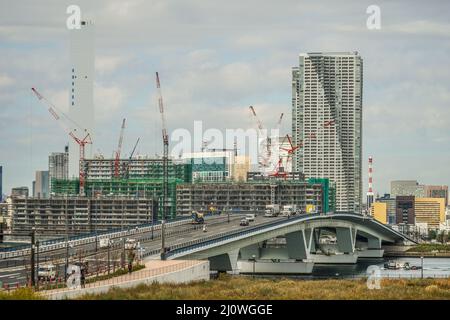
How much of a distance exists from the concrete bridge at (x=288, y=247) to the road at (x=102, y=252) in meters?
3.80

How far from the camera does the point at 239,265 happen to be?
145 meters

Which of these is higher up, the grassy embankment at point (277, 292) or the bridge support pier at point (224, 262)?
the grassy embankment at point (277, 292)

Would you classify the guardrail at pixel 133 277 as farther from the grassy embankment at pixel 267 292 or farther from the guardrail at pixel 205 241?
the guardrail at pixel 205 241

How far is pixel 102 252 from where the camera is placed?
93.4m

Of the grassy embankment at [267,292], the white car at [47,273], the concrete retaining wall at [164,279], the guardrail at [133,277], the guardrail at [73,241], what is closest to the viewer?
the grassy embankment at [267,292]

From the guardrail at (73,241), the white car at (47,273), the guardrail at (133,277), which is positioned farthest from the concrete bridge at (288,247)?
the white car at (47,273)

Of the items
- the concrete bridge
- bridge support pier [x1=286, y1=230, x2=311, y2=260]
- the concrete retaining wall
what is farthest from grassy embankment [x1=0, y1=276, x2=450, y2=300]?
bridge support pier [x1=286, y1=230, x2=311, y2=260]

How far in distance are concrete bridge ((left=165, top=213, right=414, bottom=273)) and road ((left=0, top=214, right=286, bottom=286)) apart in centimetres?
380

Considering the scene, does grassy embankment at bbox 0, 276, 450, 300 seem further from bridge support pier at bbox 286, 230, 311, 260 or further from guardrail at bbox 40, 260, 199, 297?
bridge support pier at bbox 286, 230, 311, 260

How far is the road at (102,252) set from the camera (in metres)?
71.5

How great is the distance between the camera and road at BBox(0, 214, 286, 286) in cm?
7150
